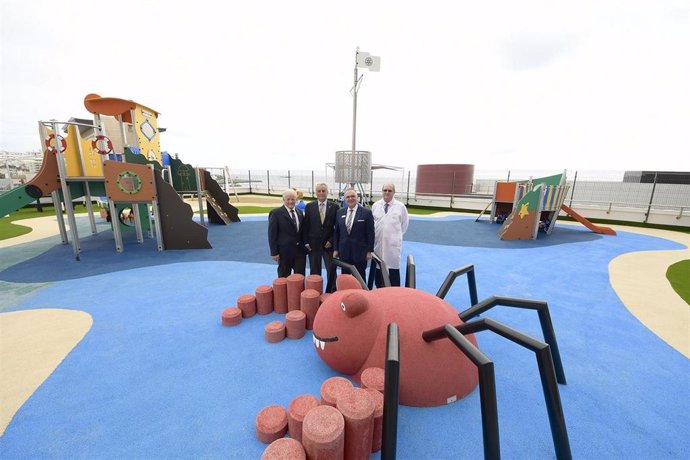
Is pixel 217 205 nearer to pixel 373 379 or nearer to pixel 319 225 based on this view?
pixel 319 225

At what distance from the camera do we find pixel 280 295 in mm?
4371

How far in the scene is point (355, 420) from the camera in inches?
69.9

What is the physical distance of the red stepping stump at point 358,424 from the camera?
1794mm

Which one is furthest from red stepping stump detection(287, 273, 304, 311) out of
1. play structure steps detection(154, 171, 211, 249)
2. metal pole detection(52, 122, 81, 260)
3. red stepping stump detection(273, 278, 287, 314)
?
metal pole detection(52, 122, 81, 260)

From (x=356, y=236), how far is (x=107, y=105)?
32.1 feet

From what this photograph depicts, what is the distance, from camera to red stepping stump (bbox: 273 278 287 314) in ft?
14.2

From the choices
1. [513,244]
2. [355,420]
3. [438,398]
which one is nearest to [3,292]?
[355,420]

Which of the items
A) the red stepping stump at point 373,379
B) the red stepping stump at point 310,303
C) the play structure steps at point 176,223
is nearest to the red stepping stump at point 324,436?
the red stepping stump at point 373,379

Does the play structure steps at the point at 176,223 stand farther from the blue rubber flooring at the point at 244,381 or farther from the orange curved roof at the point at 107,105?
the orange curved roof at the point at 107,105

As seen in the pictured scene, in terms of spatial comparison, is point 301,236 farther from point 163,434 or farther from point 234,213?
point 234,213

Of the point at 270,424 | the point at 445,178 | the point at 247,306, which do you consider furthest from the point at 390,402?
the point at 445,178

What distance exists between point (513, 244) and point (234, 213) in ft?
39.5

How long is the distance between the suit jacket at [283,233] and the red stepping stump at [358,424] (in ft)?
10.4

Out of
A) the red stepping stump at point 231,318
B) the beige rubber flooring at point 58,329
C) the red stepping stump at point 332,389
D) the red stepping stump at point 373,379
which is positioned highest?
the red stepping stump at point 332,389
